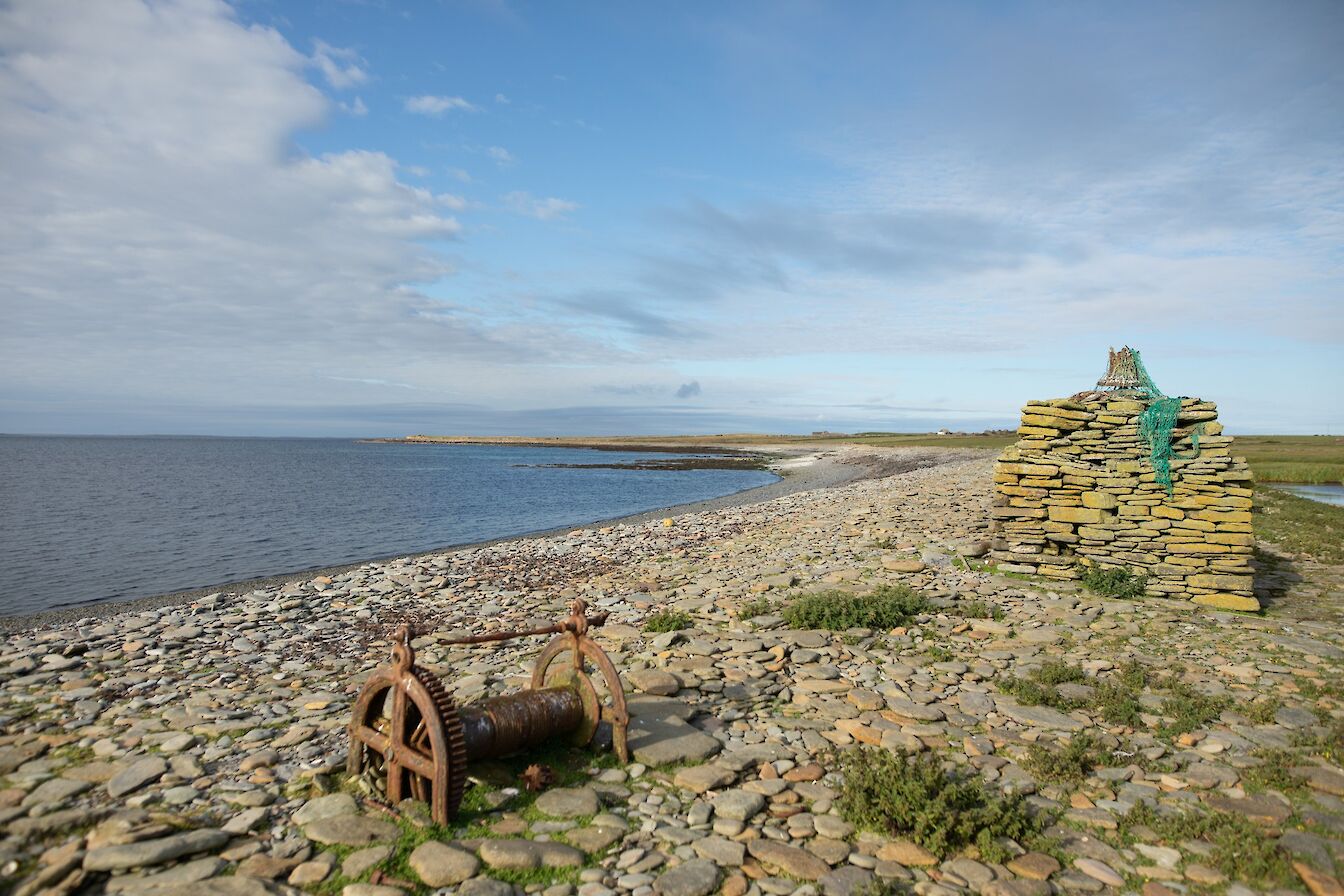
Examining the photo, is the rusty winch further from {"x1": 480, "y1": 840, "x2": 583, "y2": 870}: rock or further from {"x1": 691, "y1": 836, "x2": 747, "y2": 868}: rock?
{"x1": 691, "y1": 836, "x2": 747, "y2": 868}: rock

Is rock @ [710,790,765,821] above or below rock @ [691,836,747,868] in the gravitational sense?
above

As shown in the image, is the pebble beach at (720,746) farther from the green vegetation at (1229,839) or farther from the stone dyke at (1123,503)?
the stone dyke at (1123,503)

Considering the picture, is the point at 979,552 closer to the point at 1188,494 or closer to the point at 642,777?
the point at 1188,494

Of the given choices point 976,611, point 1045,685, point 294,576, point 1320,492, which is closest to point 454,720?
point 1045,685

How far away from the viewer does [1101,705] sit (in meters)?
8.65

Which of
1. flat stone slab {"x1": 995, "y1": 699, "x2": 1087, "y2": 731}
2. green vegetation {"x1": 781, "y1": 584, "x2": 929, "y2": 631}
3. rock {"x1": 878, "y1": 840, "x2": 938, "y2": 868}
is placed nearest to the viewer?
rock {"x1": 878, "y1": 840, "x2": 938, "y2": 868}

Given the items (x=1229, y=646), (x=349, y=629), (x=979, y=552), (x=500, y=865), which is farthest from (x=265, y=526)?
(x=1229, y=646)

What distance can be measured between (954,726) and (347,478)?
74733mm

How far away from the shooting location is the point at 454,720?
19.5 feet

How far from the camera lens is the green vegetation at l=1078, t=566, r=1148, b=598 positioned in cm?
1359

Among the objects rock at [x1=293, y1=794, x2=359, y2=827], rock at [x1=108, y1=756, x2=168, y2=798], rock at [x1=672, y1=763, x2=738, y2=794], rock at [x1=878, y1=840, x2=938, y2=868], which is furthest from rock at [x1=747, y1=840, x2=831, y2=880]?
rock at [x1=108, y1=756, x2=168, y2=798]

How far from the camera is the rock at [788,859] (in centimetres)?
556

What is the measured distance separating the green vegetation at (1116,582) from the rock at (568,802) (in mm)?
11435

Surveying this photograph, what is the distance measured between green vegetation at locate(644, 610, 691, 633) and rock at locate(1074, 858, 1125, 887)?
6979mm
